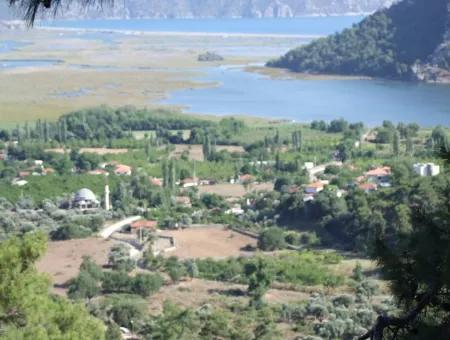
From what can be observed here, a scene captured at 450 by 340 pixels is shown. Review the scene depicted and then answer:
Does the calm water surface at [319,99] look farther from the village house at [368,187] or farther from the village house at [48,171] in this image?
the village house at [48,171]

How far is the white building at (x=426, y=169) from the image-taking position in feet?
64.9

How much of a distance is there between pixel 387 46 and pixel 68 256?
35.9m

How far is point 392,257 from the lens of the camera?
3301 millimetres

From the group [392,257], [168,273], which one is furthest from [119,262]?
[392,257]

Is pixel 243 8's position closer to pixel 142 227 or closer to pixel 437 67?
pixel 437 67

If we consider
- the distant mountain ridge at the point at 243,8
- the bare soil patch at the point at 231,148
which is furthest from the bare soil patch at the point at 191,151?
the distant mountain ridge at the point at 243,8

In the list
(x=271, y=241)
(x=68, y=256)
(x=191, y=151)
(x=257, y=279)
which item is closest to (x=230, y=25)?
(x=191, y=151)

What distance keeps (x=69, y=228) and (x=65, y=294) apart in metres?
4.06

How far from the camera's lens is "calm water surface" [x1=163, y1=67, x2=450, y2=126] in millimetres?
33031

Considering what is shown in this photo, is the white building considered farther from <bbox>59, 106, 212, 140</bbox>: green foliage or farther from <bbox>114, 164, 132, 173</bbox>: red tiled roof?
<bbox>59, 106, 212, 140</bbox>: green foliage

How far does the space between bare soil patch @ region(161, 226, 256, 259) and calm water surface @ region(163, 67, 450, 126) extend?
14.2m

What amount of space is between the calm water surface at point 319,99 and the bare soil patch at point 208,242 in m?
14.2

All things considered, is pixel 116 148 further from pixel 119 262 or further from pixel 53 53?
pixel 53 53

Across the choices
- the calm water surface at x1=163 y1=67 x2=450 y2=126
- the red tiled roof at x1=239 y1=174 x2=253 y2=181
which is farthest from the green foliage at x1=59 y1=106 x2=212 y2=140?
the red tiled roof at x1=239 y1=174 x2=253 y2=181
